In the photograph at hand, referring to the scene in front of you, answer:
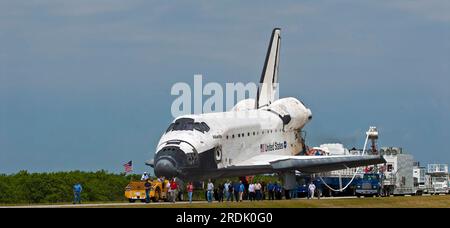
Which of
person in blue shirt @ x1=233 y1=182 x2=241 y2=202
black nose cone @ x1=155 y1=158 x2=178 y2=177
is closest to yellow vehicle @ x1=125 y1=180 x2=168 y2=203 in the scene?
black nose cone @ x1=155 y1=158 x2=178 y2=177

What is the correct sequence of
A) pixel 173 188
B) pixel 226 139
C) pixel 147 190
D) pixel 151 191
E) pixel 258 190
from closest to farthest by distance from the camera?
pixel 147 190, pixel 173 188, pixel 151 191, pixel 226 139, pixel 258 190

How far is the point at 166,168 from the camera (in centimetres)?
4106

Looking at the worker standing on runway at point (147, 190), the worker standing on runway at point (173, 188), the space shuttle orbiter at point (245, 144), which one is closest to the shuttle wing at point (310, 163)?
the space shuttle orbiter at point (245, 144)

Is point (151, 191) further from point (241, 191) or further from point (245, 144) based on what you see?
point (245, 144)

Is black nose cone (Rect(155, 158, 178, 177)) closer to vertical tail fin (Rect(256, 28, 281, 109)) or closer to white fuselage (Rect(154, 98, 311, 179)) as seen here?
white fuselage (Rect(154, 98, 311, 179))

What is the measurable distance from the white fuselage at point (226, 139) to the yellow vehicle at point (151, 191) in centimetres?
149

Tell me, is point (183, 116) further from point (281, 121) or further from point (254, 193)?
point (281, 121)

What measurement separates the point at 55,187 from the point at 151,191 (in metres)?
9.66

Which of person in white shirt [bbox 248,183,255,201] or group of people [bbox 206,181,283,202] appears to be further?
person in white shirt [bbox 248,183,255,201]

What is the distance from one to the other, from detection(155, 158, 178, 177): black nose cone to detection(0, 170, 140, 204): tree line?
408 inches

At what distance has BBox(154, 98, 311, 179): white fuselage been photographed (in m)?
42.1

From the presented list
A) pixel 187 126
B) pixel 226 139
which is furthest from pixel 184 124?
pixel 226 139

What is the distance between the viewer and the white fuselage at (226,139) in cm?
4206

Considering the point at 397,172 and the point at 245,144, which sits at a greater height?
the point at 245,144
